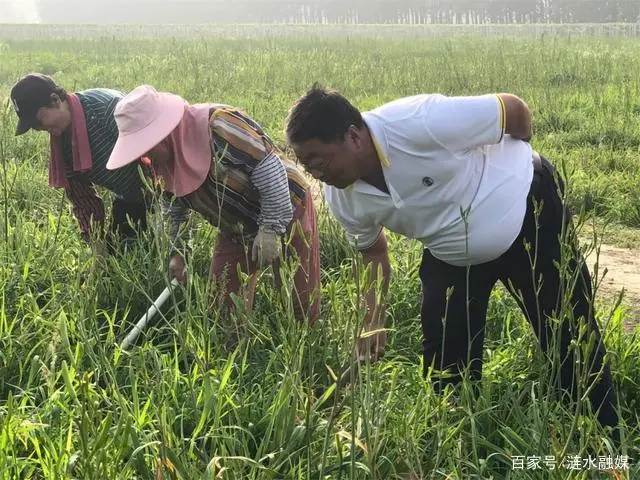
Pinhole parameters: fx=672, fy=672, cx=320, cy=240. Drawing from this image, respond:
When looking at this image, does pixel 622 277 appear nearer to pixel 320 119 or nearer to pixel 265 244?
pixel 265 244

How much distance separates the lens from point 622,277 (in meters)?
3.97

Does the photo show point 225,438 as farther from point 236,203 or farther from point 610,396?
point 610,396

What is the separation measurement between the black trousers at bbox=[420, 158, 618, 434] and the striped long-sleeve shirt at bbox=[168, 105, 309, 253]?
0.57 metres

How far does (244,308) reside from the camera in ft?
4.25

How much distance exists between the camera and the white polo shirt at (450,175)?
1.90m

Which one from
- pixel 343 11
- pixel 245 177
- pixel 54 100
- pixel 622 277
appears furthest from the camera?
pixel 343 11

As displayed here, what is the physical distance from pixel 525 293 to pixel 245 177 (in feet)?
3.44

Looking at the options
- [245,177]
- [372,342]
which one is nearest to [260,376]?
[372,342]

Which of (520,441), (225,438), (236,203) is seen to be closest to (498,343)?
(520,441)

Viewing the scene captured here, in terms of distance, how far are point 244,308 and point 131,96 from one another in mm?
1352

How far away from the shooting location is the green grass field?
141cm

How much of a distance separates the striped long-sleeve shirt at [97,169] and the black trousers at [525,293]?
1.55 metres

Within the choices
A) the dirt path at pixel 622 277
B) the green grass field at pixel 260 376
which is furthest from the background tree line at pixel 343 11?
the green grass field at pixel 260 376

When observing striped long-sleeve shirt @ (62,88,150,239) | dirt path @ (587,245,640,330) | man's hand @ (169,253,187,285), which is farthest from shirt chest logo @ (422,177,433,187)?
dirt path @ (587,245,640,330)
